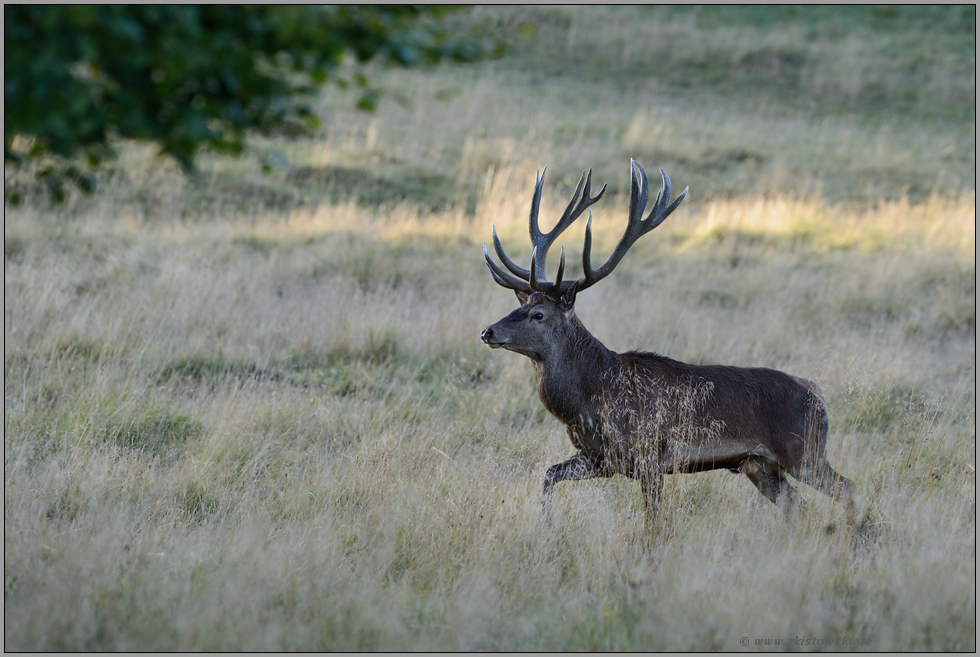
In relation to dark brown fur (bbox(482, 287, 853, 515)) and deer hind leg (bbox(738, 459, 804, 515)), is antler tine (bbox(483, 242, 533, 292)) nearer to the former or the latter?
dark brown fur (bbox(482, 287, 853, 515))

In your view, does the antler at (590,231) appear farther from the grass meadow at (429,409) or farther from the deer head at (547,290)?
the grass meadow at (429,409)

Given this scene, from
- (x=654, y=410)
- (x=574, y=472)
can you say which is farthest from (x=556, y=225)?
(x=574, y=472)

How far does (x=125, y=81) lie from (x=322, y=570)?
7.98ft

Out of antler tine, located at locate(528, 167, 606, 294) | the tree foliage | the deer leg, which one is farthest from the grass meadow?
antler tine, located at locate(528, 167, 606, 294)

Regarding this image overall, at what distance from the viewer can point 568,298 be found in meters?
5.45

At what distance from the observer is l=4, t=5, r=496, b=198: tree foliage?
2604 millimetres

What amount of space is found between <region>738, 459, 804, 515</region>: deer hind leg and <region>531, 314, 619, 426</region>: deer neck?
3.24 ft

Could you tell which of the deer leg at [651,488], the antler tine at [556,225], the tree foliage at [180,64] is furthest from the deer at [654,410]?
the tree foliage at [180,64]

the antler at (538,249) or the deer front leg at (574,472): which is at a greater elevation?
the antler at (538,249)

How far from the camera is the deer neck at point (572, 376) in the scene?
5.31 meters

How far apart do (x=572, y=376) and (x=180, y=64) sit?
331cm

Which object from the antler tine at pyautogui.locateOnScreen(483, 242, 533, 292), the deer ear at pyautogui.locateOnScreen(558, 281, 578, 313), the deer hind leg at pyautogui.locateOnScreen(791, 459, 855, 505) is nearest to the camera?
the deer hind leg at pyautogui.locateOnScreen(791, 459, 855, 505)

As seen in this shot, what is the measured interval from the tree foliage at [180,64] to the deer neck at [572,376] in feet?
8.46

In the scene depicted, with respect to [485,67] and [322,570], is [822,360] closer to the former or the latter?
[322,570]
